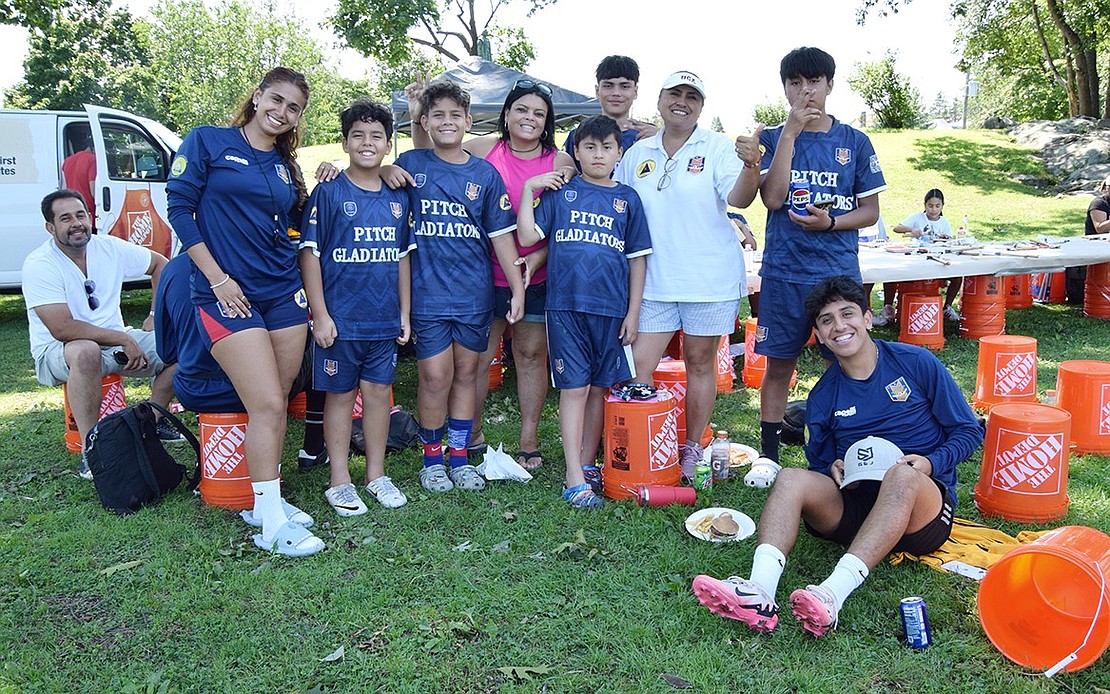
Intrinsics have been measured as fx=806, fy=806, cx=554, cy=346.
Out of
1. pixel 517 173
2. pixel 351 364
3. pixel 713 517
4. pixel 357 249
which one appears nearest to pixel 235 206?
pixel 357 249

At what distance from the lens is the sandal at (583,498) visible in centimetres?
391

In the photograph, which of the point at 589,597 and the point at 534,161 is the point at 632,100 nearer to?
the point at 534,161

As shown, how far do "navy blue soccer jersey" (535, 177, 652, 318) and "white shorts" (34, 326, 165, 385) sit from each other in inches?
90.4

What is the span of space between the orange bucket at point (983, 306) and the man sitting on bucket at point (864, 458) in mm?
4890

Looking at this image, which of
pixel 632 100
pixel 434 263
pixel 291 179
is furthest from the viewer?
pixel 632 100

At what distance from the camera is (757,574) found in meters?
2.84

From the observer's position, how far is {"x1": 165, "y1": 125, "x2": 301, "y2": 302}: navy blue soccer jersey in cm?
335

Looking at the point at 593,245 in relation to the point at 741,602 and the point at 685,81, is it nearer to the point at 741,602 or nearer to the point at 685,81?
the point at 685,81

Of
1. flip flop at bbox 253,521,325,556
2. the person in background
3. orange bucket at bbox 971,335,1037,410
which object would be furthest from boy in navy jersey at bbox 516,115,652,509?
the person in background

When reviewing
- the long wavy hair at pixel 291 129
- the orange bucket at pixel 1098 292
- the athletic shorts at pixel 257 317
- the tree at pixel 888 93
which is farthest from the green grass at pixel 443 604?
the tree at pixel 888 93

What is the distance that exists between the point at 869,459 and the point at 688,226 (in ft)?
4.72

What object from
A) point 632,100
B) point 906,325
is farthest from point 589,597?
point 906,325

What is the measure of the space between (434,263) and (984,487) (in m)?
2.82

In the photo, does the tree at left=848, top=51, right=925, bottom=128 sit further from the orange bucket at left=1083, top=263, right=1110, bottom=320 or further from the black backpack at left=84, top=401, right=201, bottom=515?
the black backpack at left=84, top=401, right=201, bottom=515
